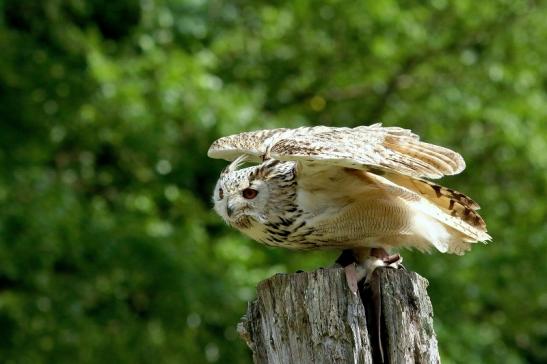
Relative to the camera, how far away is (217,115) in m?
9.73

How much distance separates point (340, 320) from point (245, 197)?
125 centimetres

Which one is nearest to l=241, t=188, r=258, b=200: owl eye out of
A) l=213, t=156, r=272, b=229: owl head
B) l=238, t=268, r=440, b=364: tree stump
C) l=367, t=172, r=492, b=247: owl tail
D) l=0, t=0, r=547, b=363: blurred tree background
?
l=213, t=156, r=272, b=229: owl head

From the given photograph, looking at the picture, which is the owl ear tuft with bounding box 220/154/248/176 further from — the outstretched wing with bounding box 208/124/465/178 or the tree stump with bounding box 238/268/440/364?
the tree stump with bounding box 238/268/440/364

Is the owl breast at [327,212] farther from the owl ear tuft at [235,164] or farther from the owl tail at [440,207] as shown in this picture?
the owl ear tuft at [235,164]

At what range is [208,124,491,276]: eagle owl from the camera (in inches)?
187

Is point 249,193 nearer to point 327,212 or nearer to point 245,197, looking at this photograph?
point 245,197

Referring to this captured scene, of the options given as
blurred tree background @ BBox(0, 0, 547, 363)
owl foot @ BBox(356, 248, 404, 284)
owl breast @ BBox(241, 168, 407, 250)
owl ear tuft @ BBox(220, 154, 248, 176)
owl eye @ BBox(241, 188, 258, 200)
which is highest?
blurred tree background @ BBox(0, 0, 547, 363)

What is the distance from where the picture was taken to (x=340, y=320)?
12.8 feet

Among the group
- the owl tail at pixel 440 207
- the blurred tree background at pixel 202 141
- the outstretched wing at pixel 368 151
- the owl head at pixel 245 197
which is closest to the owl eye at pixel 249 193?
the owl head at pixel 245 197

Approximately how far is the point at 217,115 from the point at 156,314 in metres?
1.85

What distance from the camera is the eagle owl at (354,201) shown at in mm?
4754

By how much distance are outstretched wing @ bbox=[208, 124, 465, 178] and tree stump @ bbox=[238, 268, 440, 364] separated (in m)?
0.61

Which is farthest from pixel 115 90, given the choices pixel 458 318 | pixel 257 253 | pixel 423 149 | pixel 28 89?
pixel 423 149

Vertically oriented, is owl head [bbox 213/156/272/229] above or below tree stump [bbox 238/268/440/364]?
above
